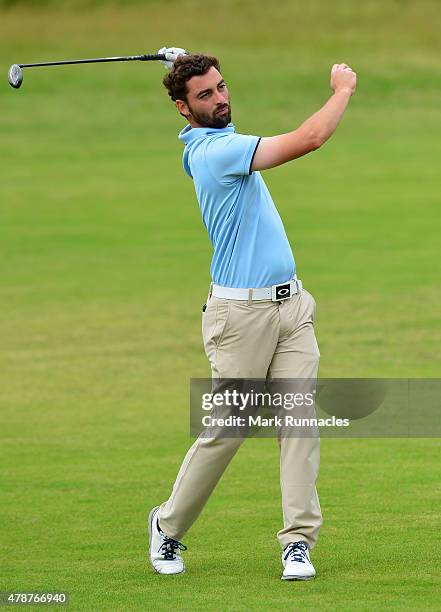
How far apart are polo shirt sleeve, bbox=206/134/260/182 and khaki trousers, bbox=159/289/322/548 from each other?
56 cm

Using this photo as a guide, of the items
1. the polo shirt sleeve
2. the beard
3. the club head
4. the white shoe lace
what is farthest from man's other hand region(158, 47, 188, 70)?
the white shoe lace

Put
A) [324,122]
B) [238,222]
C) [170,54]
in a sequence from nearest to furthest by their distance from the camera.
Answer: [324,122] → [238,222] → [170,54]

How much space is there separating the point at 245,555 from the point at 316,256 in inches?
472

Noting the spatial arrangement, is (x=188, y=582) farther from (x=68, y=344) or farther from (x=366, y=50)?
(x=366, y=50)

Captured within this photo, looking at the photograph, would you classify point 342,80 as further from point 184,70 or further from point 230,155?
point 184,70

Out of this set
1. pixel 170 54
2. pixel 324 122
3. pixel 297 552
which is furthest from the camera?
pixel 170 54

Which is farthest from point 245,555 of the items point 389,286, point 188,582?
point 389,286

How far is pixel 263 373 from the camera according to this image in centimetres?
670

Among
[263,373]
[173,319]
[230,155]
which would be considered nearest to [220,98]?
[230,155]

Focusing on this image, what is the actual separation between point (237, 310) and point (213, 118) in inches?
32.5

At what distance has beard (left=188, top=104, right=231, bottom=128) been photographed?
264 inches

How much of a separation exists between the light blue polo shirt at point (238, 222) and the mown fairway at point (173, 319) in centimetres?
127

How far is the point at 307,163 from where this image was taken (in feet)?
92.8

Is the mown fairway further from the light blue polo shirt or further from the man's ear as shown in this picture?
the man's ear
